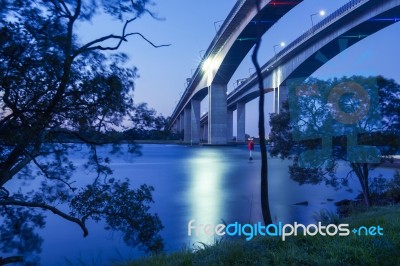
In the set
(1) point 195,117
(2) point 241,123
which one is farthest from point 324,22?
(1) point 195,117

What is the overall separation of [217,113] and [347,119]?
22.2 meters

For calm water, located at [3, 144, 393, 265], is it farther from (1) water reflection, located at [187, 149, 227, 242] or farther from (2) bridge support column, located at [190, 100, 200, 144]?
(2) bridge support column, located at [190, 100, 200, 144]

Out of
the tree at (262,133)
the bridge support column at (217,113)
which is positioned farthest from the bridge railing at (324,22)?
the tree at (262,133)

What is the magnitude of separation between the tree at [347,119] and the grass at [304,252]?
3.42 meters

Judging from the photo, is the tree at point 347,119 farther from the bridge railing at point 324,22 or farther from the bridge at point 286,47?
the bridge railing at point 324,22

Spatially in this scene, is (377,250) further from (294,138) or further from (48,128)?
(294,138)

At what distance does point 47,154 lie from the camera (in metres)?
3.43

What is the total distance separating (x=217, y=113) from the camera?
28406mm

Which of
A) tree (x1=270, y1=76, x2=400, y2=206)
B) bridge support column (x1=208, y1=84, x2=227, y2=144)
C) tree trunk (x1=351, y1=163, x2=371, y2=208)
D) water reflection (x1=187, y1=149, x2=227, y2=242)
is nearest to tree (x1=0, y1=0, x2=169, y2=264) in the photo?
water reflection (x1=187, y1=149, x2=227, y2=242)

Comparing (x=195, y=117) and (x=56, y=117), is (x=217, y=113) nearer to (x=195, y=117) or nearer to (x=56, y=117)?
(x=195, y=117)

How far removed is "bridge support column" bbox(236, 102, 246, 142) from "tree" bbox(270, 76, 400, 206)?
1134 inches

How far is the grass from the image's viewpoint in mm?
2465

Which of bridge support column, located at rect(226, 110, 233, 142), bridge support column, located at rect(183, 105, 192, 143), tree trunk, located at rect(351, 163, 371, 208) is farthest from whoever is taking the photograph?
bridge support column, located at rect(183, 105, 192, 143)

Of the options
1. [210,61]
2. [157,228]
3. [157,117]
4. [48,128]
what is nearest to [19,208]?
[48,128]
